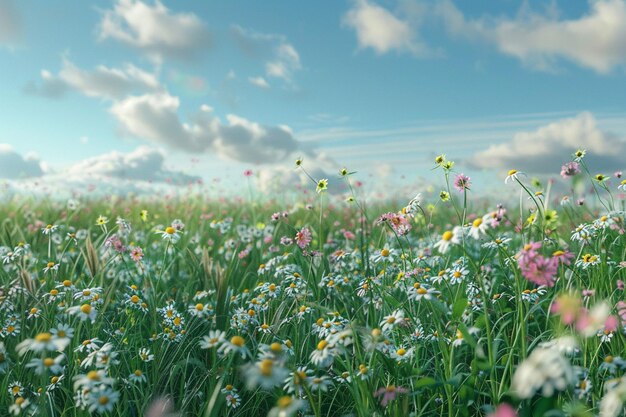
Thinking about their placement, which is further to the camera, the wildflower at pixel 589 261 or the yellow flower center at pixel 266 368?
the wildflower at pixel 589 261

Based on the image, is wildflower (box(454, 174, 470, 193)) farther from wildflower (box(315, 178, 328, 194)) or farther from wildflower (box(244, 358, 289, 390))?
wildflower (box(244, 358, 289, 390))

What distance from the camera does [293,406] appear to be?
159 centimetres

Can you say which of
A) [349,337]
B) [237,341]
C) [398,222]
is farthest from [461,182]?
[237,341]

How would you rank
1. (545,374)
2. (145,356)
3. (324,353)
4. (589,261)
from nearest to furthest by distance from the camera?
(545,374) < (324,353) < (145,356) < (589,261)

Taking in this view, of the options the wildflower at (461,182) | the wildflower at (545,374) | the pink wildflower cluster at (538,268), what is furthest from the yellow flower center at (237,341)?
the wildflower at (461,182)

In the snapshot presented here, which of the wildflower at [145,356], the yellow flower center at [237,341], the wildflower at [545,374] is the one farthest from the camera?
the wildflower at [145,356]

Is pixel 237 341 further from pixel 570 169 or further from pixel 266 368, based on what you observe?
pixel 570 169

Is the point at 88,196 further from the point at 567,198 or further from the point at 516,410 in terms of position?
the point at 516,410

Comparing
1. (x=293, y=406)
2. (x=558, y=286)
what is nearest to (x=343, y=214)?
(x=558, y=286)

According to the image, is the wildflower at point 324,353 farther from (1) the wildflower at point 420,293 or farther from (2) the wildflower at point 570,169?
(2) the wildflower at point 570,169

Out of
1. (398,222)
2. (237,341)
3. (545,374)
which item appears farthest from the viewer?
(398,222)

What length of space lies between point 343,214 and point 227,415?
A: 6.97 meters

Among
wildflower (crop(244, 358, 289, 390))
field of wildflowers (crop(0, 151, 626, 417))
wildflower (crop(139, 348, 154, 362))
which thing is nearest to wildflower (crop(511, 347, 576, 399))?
field of wildflowers (crop(0, 151, 626, 417))

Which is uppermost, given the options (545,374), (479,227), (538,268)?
(479,227)
